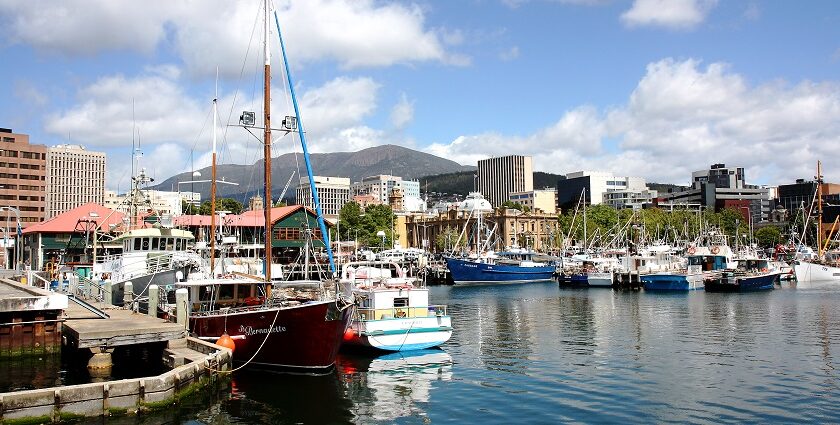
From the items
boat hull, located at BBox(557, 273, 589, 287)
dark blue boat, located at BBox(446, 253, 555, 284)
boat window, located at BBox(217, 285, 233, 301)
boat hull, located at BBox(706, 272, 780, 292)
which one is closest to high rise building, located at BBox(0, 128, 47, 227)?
dark blue boat, located at BBox(446, 253, 555, 284)

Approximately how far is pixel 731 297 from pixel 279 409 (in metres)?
62.3

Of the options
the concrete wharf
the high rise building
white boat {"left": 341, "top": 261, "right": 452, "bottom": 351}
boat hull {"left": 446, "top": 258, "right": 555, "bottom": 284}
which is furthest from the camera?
the high rise building

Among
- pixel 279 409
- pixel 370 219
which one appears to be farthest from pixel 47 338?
pixel 370 219

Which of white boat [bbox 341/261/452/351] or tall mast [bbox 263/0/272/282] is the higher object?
tall mast [bbox 263/0/272/282]

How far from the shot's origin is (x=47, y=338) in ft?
99.8

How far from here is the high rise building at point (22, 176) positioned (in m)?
161

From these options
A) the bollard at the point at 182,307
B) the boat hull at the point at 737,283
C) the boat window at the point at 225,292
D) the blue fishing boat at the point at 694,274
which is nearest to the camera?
the bollard at the point at 182,307

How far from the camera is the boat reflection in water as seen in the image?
2428 centimetres

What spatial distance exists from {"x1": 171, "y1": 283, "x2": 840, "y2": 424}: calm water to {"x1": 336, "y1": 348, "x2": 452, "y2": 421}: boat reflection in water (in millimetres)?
49

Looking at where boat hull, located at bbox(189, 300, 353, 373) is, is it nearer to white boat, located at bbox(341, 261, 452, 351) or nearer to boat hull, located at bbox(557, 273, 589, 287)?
white boat, located at bbox(341, 261, 452, 351)

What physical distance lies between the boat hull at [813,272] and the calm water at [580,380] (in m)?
61.8

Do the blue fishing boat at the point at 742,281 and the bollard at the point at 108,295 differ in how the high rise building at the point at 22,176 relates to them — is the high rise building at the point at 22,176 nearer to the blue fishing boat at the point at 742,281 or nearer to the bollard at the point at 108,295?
the bollard at the point at 108,295

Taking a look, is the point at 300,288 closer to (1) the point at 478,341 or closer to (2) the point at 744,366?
(1) the point at 478,341

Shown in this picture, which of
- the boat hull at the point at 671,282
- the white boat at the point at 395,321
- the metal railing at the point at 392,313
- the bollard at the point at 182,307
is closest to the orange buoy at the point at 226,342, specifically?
the bollard at the point at 182,307
